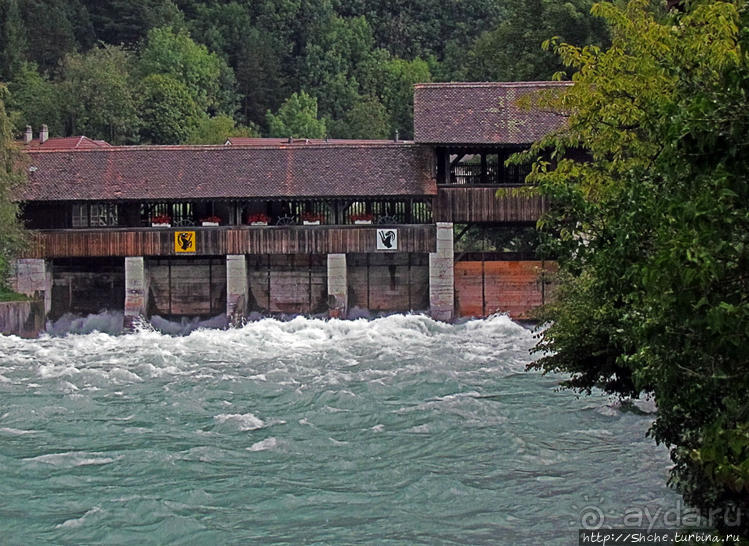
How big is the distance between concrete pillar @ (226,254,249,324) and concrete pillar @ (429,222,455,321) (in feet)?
17.7

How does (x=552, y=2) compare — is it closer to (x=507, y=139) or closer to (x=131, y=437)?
(x=507, y=139)

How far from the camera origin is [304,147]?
117 feet

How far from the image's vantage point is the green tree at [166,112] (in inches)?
2473

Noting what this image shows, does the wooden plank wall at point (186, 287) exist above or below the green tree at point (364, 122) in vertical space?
below

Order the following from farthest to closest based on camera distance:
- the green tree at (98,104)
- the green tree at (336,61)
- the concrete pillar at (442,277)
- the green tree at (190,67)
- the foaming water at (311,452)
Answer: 1. the green tree at (336,61)
2. the green tree at (190,67)
3. the green tree at (98,104)
4. the concrete pillar at (442,277)
5. the foaming water at (311,452)

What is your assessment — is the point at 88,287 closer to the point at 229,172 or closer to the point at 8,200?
the point at 8,200

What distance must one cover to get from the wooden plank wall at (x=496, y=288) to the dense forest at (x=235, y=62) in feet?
55.4

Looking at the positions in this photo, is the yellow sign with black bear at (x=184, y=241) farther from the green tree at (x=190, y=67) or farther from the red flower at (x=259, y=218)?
the green tree at (x=190, y=67)

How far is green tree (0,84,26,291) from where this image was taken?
103ft

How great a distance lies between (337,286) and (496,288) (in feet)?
15.1

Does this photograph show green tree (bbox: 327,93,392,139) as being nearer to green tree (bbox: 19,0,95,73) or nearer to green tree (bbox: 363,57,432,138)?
green tree (bbox: 363,57,432,138)

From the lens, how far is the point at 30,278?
33.5 meters

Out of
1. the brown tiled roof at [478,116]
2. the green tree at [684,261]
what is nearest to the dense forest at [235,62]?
the brown tiled roof at [478,116]

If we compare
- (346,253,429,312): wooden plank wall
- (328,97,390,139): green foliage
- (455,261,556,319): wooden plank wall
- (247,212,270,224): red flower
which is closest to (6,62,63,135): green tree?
(328,97,390,139): green foliage
